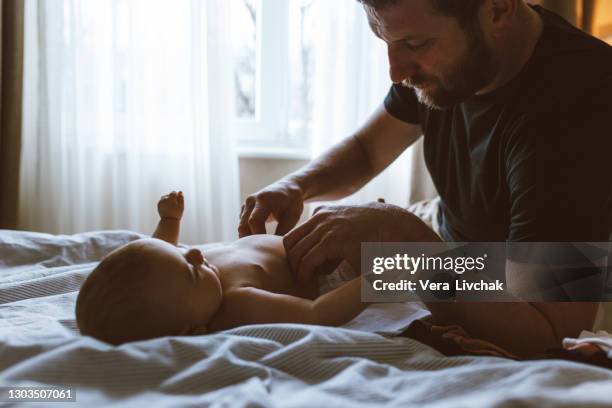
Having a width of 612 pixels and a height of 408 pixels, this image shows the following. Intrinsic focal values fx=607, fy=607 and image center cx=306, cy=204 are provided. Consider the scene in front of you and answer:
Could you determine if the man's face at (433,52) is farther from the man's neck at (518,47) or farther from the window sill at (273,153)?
the window sill at (273,153)

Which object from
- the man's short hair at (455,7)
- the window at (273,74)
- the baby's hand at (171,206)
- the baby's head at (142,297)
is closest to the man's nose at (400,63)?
the man's short hair at (455,7)

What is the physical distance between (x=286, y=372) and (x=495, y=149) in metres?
0.76

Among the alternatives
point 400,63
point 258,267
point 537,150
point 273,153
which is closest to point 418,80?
point 400,63

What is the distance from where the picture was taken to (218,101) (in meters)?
2.29

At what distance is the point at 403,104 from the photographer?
1640 millimetres

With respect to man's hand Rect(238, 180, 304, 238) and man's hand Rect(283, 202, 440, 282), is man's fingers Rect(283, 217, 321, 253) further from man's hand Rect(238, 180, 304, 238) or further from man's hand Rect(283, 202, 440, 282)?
man's hand Rect(238, 180, 304, 238)

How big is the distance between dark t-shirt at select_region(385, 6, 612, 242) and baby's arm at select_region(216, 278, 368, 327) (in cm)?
33

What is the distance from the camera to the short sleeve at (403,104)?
1.62 meters

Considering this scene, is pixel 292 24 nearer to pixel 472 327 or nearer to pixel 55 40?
pixel 55 40

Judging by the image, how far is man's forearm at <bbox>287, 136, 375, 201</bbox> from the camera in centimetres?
162

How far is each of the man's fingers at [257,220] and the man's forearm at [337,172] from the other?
267 millimetres

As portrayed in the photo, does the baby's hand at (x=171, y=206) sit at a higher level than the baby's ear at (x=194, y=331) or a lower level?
higher

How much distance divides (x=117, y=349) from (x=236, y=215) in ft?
5.59

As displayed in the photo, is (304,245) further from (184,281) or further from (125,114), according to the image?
(125,114)
